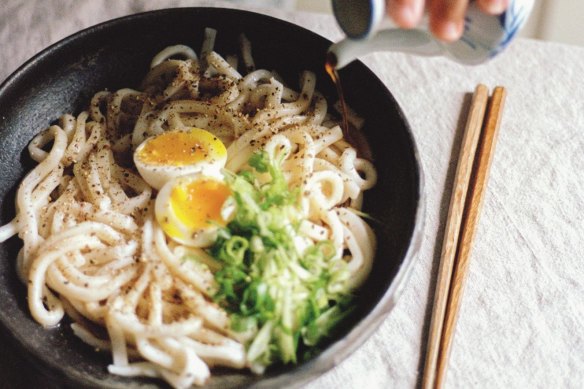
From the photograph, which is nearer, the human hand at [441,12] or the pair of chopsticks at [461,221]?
the human hand at [441,12]

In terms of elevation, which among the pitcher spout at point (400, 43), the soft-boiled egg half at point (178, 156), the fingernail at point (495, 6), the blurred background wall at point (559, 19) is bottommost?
the blurred background wall at point (559, 19)

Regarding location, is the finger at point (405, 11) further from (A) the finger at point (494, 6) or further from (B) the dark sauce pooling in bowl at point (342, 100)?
(B) the dark sauce pooling in bowl at point (342, 100)

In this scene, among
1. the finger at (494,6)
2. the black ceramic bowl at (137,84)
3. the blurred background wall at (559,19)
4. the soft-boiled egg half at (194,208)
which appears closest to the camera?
the finger at (494,6)

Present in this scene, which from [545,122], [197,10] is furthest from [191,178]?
[545,122]

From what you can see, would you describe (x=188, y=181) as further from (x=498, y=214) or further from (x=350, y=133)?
(x=498, y=214)

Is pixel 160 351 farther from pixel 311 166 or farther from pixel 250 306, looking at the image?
pixel 311 166

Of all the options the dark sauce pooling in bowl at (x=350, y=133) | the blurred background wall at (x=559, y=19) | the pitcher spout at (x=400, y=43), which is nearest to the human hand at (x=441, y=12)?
the pitcher spout at (x=400, y=43)

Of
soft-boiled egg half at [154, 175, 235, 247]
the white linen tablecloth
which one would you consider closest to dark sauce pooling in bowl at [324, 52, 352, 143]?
the white linen tablecloth
